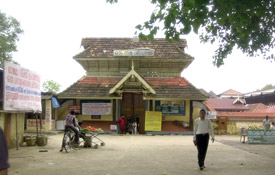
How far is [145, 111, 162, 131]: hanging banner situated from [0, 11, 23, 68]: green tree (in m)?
23.2

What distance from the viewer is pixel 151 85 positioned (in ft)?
76.9

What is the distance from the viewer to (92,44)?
2556 centimetres

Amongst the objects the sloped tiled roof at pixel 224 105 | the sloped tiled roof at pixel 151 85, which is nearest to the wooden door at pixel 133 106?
the sloped tiled roof at pixel 151 85

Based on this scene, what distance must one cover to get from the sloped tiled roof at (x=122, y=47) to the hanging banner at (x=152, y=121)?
14.3ft

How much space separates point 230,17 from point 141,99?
1474 centimetres

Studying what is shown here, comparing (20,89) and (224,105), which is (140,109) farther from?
(224,105)

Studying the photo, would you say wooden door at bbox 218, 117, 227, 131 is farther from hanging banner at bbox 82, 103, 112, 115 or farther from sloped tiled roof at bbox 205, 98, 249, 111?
sloped tiled roof at bbox 205, 98, 249, 111

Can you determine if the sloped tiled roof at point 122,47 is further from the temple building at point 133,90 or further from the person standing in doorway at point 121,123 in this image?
the person standing in doorway at point 121,123

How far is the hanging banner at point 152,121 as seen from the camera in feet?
74.0

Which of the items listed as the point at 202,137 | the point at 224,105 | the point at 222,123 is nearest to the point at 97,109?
the point at 222,123

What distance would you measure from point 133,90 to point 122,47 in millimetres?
4385

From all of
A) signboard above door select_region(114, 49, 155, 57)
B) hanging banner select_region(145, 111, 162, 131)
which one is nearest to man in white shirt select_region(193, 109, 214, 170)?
hanging banner select_region(145, 111, 162, 131)

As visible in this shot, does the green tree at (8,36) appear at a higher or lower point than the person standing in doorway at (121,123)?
higher

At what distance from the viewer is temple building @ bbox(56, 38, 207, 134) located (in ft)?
74.1
